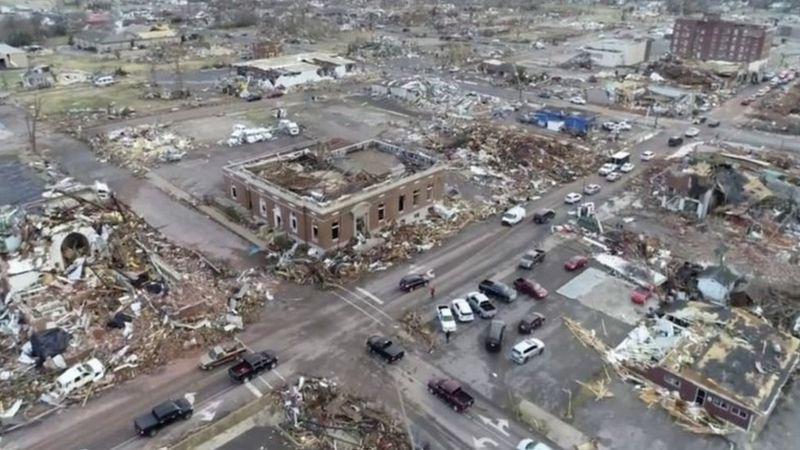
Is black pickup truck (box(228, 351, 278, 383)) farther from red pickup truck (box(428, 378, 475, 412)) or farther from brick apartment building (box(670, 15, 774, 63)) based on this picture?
brick apartment building (box(670, 15, 774, 63))

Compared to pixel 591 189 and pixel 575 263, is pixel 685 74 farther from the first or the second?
pixel 575 263

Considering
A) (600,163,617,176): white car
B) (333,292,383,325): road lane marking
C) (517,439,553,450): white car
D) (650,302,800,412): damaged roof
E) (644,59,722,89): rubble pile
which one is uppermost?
(644,59,722,89): rubble pile

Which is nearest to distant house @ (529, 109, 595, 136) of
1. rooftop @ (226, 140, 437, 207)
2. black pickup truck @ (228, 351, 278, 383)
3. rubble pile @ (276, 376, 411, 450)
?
rooftop @ (226, 140, 437, 207)

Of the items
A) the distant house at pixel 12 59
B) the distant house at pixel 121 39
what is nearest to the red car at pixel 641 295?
the distant house at pixel 12 59

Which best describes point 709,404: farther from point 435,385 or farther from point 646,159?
point 646,159

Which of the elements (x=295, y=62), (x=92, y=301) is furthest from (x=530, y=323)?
(x=295, y=62)

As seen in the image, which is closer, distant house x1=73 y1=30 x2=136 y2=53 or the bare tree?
the bare tree

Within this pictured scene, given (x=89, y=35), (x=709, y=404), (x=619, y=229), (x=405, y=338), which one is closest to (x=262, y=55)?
(x=89, y=35)
